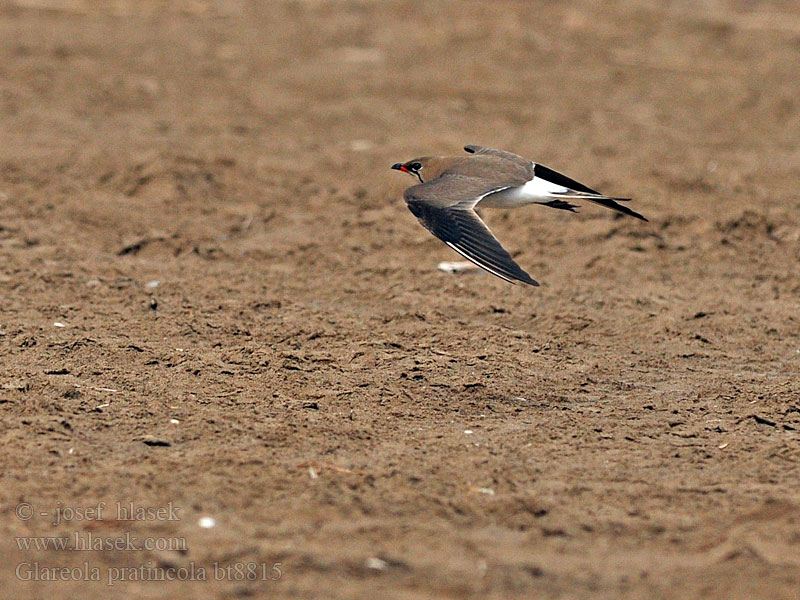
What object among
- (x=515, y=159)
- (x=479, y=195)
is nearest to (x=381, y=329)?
(x=479, y=195)

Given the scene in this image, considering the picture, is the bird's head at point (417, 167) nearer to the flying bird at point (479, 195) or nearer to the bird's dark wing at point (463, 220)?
the flying bird at point (479, 195)

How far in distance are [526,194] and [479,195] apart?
35 centimetres

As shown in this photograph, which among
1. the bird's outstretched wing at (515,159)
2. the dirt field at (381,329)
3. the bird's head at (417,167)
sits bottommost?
the dirt field at (381,329)

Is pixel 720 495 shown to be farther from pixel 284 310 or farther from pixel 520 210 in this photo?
pixel 520 210

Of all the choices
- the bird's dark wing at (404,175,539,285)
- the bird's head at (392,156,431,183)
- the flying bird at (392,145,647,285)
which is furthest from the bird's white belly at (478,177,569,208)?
the bird's head at (392,156,431,183)

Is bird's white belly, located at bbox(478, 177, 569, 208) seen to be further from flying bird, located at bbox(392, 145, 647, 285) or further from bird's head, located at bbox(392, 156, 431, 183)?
bird's head, located at bbox(392, 156, 431, 183)

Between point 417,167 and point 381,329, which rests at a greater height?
point 417,167

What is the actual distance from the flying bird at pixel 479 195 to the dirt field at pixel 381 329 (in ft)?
2.06

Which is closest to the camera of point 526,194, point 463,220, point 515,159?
point 463,220

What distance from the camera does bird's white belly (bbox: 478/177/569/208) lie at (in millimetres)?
5770

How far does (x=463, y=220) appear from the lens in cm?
518

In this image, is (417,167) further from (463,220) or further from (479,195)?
(463,220)

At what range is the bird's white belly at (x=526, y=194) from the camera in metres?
5.77

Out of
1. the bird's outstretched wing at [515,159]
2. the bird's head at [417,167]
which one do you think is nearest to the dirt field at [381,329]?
the bird's head at [417,167]
